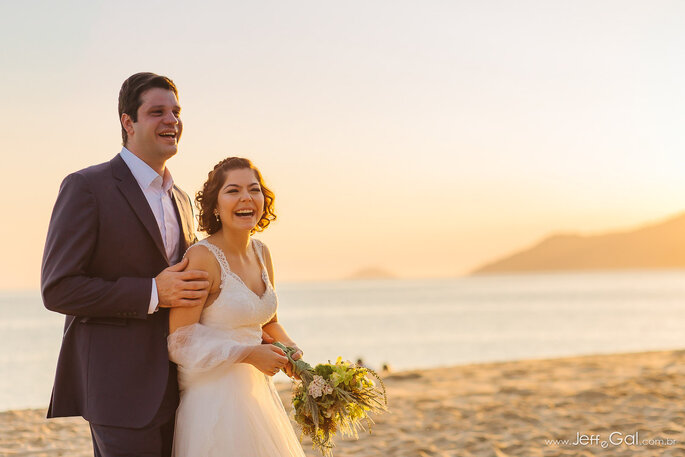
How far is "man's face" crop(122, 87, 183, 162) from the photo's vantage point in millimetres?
3242

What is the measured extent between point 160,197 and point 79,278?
21.7 inches

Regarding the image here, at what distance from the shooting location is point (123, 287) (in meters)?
3.03

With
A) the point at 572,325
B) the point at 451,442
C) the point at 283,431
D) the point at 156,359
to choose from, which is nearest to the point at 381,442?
the point at 451,442

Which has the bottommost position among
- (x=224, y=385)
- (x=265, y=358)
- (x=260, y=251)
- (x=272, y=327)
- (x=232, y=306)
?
(x=224, y=385)

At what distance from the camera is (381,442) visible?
7.50 meters

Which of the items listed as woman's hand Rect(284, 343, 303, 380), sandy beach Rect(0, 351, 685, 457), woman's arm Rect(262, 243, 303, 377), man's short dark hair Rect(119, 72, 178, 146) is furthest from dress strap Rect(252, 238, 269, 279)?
sandy beach Rect(0, 351, 685, 457)

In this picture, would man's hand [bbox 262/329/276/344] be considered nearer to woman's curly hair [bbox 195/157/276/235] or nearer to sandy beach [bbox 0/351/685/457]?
woman's curly hair [bbox 195/157/276/235]

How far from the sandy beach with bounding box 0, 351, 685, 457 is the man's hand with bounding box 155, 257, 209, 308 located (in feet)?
14.4

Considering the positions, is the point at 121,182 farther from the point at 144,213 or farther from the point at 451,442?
the point at 451,442

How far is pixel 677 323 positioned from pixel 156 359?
149 feet

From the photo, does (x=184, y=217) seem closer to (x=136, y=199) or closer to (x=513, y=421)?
(x=136, y=199)

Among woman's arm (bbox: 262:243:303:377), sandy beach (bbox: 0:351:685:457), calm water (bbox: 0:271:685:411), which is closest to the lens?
woman's arm (bbox: 262:243:303:377)

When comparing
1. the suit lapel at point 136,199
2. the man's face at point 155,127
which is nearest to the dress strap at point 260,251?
the suit lapel at point 136,199

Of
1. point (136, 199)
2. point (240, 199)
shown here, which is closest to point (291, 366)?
point (240, 199)
